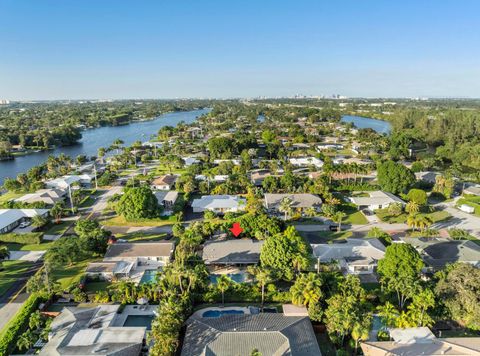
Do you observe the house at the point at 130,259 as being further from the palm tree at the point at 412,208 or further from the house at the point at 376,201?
the palm tree at the point at 412,208

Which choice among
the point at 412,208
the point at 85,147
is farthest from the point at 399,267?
the point at 85,147

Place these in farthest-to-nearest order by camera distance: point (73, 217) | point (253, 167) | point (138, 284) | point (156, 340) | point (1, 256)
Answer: point (253, 167) < point (73, 217) < point (1, 256) < point (138, 284) < point (156, 340)

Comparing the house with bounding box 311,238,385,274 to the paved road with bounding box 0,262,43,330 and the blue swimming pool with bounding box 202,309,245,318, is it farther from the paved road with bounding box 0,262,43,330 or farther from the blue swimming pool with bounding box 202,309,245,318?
the paved road with bounding box 0,262,43,330

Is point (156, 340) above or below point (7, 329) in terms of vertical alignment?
above

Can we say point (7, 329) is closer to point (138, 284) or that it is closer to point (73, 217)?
point (138, 284)

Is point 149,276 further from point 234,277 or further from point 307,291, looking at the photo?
point 307,291

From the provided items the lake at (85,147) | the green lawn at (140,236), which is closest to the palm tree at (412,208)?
the green lawn at (140,236)

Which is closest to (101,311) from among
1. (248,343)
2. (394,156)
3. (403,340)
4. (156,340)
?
(156,340)

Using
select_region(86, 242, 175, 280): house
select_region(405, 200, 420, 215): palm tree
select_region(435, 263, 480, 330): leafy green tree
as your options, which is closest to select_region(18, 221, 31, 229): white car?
select_region(86, 242, 175, 280): house
